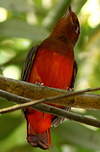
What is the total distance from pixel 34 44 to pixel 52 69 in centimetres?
32

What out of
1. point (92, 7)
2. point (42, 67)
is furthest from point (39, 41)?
point (92, 7)

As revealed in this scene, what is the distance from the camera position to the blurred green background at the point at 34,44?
10.2 ft

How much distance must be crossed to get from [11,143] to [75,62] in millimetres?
898

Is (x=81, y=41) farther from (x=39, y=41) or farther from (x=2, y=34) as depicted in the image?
(x=2, y=34)

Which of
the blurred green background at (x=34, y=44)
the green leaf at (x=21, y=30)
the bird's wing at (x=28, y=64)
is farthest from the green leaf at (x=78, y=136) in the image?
the green leaf at (x=21, y=30)

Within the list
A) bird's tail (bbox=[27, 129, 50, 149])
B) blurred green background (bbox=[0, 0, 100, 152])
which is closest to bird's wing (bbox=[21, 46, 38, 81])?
blurred green background (bbox=[0, 0, 100, 152])

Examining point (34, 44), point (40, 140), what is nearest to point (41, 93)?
point (40, 140)

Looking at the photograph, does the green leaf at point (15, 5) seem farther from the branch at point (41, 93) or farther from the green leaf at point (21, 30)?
the branch at point (41, 93)

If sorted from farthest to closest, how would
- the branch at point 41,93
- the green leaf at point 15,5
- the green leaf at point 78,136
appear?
the green leaf at point 15,5 → the green leaf at point 78,136 → the branch at point 41,93

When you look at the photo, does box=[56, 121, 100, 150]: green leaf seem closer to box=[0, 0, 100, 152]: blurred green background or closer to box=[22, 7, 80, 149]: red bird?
box=[0, 0, 100, 152]: blurred green background

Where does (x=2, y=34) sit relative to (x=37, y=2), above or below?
below

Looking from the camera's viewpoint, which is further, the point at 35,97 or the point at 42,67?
the point at 42,67

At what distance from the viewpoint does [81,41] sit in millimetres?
4023

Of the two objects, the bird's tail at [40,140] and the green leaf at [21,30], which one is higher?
the green leaf at [21,30]
